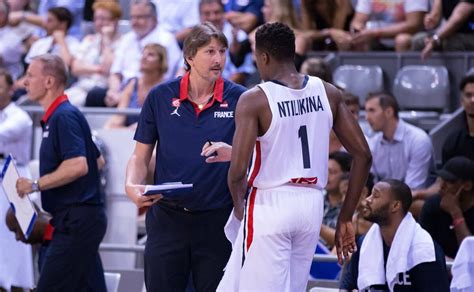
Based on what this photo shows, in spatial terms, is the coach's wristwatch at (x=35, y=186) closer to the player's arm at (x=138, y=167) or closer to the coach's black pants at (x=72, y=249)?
the coach's black pants at (x=72, y=249)

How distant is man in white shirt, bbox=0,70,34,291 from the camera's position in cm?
869

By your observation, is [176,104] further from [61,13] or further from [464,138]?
[61,13]

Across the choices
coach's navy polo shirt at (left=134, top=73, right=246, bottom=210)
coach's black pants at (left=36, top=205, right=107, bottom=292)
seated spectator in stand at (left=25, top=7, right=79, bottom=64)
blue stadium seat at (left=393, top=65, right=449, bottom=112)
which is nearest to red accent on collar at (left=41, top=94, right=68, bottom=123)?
coach's black pants at (left=36, top=205, right=107, bottom=292)

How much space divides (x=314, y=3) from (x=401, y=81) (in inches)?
58.5

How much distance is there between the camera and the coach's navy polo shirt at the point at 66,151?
7207 mm

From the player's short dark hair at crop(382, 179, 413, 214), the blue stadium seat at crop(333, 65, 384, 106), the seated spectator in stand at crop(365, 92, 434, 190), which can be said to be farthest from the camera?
the blue stadium seat at crop(333, 65, 384, 106)

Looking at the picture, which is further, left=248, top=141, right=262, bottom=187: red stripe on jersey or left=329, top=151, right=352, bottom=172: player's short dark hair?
left=329, top=151, right=352, bottom=172: player's short dark hair

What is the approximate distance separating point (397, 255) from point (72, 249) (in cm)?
225

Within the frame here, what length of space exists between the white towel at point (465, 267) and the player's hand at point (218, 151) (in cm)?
209

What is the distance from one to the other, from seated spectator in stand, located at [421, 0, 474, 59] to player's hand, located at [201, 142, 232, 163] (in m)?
5.15

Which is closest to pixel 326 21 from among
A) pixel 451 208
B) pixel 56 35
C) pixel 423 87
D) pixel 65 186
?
pixel 423 87

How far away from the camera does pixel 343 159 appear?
29.3 feet

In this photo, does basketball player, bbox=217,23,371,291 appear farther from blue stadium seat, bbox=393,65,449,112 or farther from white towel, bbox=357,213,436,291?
blue stadium seat, bbox=393,65,449,112

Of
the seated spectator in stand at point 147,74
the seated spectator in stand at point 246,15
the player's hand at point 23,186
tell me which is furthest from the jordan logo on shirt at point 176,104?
the seated spectator in stand at point 246,15
